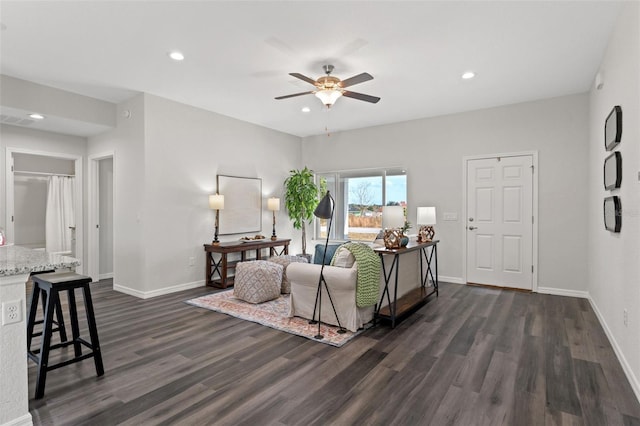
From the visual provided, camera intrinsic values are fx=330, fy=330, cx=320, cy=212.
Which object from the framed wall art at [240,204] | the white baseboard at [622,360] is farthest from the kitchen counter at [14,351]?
the framed wall art at [240,204]

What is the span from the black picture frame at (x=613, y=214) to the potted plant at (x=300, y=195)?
4.68m

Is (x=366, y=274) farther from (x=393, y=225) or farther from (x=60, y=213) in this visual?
(x=60, y=213)

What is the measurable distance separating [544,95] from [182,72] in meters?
4.89

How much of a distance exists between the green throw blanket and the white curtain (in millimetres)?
5236

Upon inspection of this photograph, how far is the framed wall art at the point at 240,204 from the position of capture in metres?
5.72

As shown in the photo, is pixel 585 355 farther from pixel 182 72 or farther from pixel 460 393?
pixel 182 72

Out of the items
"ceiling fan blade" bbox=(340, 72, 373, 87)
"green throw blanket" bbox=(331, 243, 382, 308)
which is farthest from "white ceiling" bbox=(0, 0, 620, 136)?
"green throw blanket" bbox=(331, 243, 382, 308)

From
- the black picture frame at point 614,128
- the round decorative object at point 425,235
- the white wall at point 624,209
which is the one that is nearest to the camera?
the white wall at point 624,209

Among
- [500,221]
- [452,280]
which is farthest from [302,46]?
[452,280]

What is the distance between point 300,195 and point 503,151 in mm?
3684

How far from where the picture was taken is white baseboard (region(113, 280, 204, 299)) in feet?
15.2

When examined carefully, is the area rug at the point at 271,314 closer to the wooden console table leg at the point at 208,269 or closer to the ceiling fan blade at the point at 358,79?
the wooden console table leg at the point at 208,269

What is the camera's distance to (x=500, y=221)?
17.0 ft

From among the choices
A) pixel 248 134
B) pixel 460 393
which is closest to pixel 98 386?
pixel 460 393
